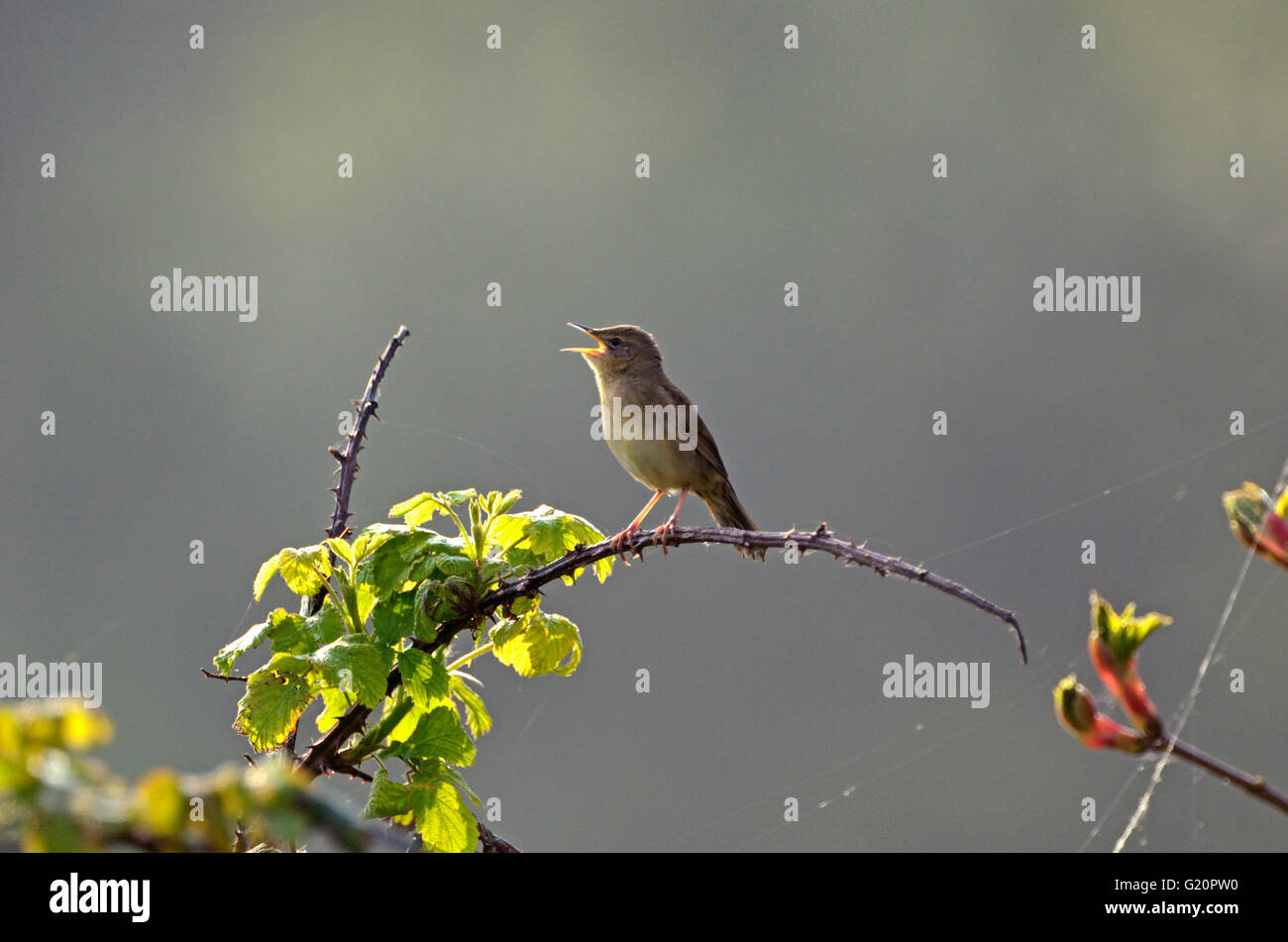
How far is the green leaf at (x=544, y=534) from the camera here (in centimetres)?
292

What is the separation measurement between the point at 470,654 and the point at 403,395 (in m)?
37.1

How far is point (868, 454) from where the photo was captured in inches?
1539

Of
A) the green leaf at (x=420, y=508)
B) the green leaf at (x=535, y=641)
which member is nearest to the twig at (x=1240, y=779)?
the green leaf at (x=535, y=641)

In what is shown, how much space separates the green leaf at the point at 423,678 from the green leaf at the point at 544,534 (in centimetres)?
45

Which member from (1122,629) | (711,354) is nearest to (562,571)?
(1122,629)

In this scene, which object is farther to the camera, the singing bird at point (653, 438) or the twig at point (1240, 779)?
the singing bird at point (653, 438)

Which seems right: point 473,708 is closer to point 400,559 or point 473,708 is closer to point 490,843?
point 400,559

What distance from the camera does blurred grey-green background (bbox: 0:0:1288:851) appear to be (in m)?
24.6

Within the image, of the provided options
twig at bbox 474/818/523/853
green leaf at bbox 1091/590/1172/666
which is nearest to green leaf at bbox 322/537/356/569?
twig at bbox 474/818/523/853

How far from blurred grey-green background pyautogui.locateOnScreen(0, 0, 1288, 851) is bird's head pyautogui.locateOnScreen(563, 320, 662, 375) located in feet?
4.69

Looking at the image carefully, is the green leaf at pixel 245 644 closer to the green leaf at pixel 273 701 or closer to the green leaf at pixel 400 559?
the green leaf at pixel 273 701

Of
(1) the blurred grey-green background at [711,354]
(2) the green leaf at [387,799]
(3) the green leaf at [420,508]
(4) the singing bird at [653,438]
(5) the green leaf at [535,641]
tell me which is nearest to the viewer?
(2) the green leaf at [387,799]

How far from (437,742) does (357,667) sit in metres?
0.20
